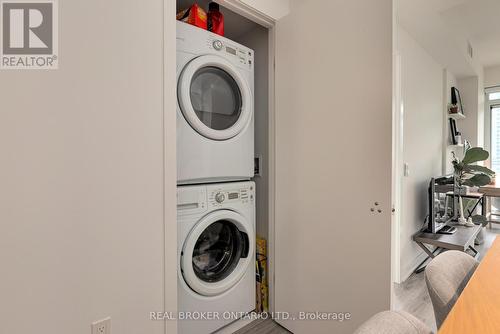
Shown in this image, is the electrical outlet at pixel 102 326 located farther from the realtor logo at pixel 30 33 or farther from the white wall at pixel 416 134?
the white wall at pixel 416 134

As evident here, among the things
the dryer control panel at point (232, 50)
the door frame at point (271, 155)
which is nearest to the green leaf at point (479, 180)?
the door frame at point (271, 155)

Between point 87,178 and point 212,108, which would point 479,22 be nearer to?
point 212,108

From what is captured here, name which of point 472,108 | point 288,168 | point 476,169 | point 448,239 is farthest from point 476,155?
point 288,168

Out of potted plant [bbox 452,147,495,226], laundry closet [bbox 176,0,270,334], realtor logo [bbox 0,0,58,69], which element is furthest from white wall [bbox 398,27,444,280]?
realtor logo [bbox 0,0,58,69]

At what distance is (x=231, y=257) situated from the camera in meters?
1.65

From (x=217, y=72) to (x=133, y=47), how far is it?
1.90 feet

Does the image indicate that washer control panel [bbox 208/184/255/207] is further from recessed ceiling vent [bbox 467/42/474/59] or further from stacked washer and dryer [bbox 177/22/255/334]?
recessed ceiling vent [bbox 467/42/474/59]

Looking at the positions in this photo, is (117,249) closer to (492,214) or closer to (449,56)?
(449,56)

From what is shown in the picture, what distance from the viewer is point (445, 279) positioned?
A: 758 mm

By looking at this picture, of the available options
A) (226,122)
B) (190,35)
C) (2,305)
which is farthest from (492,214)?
(2,305)

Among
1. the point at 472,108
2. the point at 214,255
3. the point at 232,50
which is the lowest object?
the point at 214,255

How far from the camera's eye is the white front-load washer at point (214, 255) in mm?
1356

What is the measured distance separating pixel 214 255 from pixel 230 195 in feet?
1.42

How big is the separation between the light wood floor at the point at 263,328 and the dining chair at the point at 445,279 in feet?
3.62
